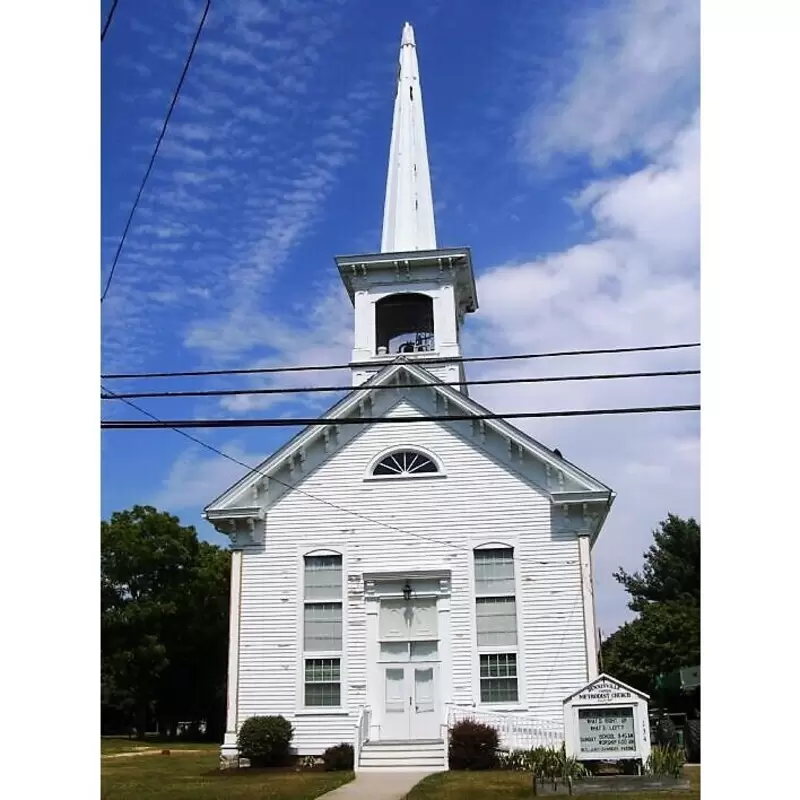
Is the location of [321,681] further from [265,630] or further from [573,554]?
[573,554]

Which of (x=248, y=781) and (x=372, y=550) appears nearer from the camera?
(x=248, y=781)

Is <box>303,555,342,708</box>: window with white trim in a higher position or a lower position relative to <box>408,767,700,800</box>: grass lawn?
higher

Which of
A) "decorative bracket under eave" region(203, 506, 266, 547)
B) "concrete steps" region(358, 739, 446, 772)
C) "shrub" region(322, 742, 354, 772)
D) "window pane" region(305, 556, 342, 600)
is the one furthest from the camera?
"decorative bracket under eave" region(203, 506, 266, 547)

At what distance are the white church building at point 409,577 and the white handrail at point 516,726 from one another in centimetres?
2

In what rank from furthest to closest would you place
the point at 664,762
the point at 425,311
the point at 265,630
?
the point at 425,311, the point at 265,630, the point at 664,762

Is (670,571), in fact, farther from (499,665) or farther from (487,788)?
(487,788)

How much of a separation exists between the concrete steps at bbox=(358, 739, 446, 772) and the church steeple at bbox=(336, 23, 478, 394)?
225 inches

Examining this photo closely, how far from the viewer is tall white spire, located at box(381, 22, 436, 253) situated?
16.9 metres

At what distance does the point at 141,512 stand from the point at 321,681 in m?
6.51

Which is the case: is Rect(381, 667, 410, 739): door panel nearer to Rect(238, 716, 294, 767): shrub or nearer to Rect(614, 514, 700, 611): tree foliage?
Rect(238, 716, 294, 767): shrub

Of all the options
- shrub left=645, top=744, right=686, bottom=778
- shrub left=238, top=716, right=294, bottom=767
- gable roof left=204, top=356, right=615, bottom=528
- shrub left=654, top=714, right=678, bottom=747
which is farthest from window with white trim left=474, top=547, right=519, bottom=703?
shrub left=645, top=744, right=686, bottom=778

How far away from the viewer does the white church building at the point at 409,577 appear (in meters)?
13.8
